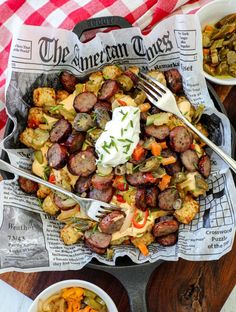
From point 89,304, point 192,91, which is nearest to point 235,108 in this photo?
point 192,91

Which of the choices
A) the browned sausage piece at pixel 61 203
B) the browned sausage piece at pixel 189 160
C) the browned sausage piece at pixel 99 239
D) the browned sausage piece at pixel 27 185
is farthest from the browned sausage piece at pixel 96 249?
the browned sausage piece at pixel 189 160

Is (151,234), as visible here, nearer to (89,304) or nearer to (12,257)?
(89,304)

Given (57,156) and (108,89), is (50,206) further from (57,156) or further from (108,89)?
(108,89)

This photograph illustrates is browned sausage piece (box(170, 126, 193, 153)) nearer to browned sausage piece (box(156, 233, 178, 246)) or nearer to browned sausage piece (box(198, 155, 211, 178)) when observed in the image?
browned sausage piece (box(198, 155, 211, 178))

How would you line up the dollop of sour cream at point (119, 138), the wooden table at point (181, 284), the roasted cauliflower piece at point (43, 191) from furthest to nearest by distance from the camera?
the wooden table at point (181, 284) → the roasted cauliflower piece at point (43, 191) → the dollop of sour cream at point (119, 138)

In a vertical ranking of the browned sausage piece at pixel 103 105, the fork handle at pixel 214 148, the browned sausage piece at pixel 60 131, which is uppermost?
the browned sausage piece at pixel 103 105

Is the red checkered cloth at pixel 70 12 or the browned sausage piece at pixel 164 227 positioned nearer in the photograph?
the browned sausage piece at pixel 164 227

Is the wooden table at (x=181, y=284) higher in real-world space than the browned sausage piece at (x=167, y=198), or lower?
lower

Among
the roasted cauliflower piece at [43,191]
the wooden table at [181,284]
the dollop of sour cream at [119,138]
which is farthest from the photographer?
the wooden table at [181,284]

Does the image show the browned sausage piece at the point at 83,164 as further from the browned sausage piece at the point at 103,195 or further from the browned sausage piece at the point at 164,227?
the browned sausage piece at the point at 164,227
